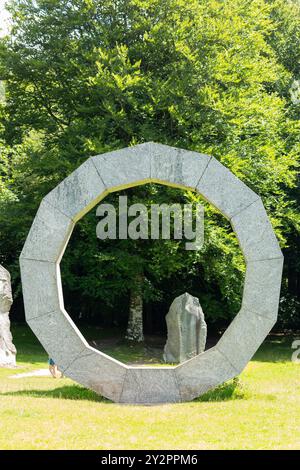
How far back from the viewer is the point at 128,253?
1878 centimetres

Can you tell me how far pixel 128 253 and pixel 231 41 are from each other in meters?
7.09

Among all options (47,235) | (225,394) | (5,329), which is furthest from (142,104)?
(225,394)

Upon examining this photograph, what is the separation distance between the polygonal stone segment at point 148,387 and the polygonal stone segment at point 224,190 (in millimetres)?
2560

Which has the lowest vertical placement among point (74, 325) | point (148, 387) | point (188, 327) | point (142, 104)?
point (148, 387)

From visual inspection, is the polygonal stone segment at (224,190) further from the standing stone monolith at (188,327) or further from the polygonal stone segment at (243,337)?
the standing stone monolith at (188,327)

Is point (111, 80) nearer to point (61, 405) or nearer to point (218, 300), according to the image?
point (218, 300)

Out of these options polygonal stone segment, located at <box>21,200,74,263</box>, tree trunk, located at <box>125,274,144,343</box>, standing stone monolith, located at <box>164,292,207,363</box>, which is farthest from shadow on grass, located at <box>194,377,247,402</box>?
tree trunk, located at <box>125,274,144,343</box>

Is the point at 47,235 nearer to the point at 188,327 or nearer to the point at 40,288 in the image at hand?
the point at 40,288

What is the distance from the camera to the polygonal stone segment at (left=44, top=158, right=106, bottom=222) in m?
9.48

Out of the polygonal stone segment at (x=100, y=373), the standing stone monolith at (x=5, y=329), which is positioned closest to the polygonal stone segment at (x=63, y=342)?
the polygonal stone segment at (x=100, y=373)

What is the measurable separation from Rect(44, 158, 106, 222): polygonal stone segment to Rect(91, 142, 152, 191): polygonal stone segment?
11 cm

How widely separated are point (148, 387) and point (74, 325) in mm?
1404

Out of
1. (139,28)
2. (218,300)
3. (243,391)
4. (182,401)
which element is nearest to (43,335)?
(182,401)

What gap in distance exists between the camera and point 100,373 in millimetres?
9164
